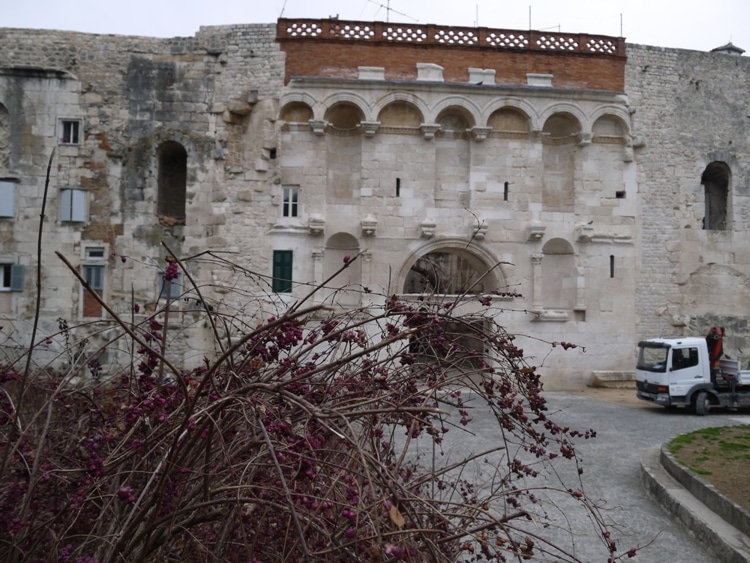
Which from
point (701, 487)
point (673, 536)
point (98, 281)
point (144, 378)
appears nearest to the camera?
point (144, 378)

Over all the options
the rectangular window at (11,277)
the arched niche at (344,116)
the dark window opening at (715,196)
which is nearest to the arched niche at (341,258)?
the arched niche at (344,116)

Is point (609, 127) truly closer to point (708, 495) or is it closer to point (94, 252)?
point (708, 495)

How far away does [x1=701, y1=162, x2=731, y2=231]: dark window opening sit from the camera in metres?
17.6

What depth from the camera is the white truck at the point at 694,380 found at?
12602 mm

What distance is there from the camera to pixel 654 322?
16500 mm

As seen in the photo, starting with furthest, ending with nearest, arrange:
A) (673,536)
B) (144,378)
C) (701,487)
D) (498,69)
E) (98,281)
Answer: (498,69)
(98,281)
(701,487)
(673,536)
(144,378)

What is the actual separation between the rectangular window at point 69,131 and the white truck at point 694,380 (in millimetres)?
15209

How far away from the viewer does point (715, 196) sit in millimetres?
17953

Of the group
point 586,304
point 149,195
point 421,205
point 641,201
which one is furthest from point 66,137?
point 641,201

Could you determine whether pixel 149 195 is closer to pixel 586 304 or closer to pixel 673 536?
pixel 586 304

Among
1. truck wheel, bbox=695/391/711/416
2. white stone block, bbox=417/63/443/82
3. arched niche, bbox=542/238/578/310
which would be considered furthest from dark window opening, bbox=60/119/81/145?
truck wheel, bbox=695/391/711/416

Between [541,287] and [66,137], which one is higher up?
[66,137]

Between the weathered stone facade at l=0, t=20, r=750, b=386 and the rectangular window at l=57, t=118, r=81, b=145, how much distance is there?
0.05 m

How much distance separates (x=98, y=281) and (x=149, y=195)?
2.58m
